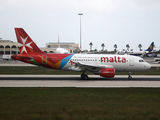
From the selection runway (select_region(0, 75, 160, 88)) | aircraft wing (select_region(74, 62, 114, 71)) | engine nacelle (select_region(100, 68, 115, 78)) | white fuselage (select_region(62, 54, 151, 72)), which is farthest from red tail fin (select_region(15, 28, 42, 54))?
engine nacelle (select_region(100, 68, 115, 78))

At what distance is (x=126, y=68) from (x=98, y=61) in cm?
408

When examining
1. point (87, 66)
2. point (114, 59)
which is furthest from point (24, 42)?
point (114, 59)

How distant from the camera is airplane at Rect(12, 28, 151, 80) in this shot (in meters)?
28.5

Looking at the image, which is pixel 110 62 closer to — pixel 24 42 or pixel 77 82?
pixel 77 82

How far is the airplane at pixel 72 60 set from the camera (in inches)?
A: 1121

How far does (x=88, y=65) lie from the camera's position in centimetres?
2738

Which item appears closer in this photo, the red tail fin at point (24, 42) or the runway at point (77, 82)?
the runway at point (77, 82)

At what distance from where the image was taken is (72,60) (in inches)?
1143
